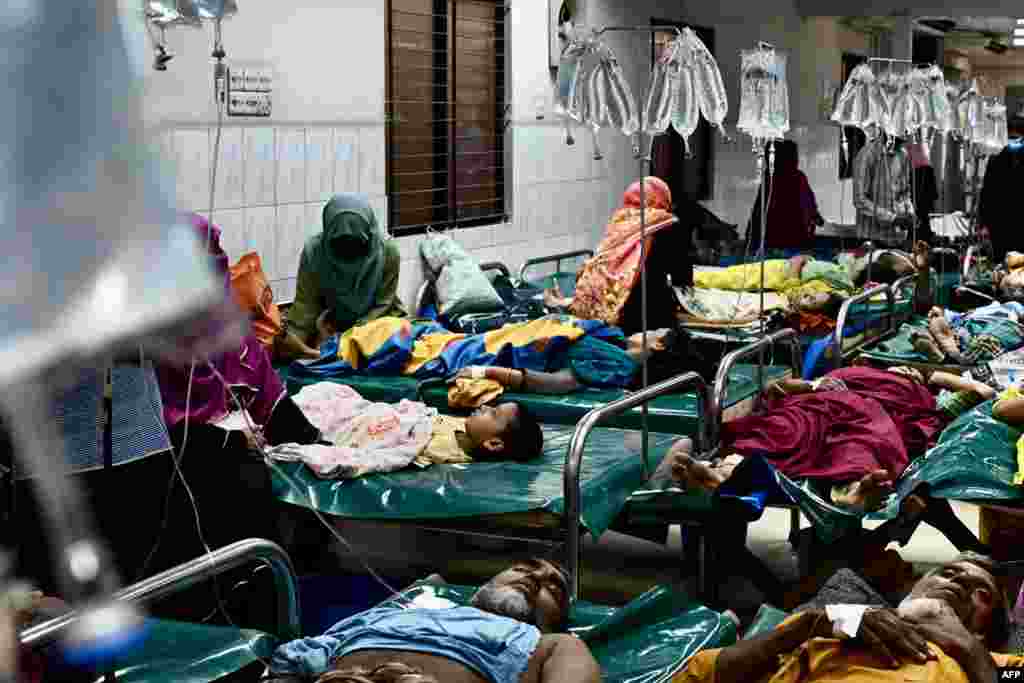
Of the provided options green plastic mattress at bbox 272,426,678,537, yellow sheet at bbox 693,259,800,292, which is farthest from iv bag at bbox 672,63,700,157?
yellow sheet at bbox 693,259,800,292

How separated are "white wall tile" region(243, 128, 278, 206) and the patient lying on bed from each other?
8.69 feet

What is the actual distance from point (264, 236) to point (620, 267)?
1920 mm

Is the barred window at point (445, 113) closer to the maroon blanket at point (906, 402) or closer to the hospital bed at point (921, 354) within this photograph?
the hospital bed at point (921, 354)

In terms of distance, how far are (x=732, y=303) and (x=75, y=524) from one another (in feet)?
25.4

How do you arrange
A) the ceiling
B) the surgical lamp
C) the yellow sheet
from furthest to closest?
the ceiling
the yellow sheet
the surgical lamp

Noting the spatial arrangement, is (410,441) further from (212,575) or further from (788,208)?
(788,208)

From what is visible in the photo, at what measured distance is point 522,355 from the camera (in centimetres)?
596

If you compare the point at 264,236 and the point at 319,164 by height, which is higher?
the point at 319,164

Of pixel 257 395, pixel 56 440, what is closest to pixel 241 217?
pixel 257 395

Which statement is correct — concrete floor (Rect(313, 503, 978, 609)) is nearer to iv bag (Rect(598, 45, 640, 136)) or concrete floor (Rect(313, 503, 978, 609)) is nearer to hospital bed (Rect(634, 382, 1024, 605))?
hospital bed (Rect(634, 382, 1024, 605))

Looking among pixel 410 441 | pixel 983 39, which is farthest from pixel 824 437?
pixel 983 39

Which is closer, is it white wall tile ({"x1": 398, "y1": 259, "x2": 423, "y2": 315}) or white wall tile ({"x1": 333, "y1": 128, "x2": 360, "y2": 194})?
white wall tile ({"x1": 333, "y1": 128, "x2": 360, "y2": 194})

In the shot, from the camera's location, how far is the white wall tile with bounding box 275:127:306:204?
6.62m

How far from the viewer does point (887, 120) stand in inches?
329
